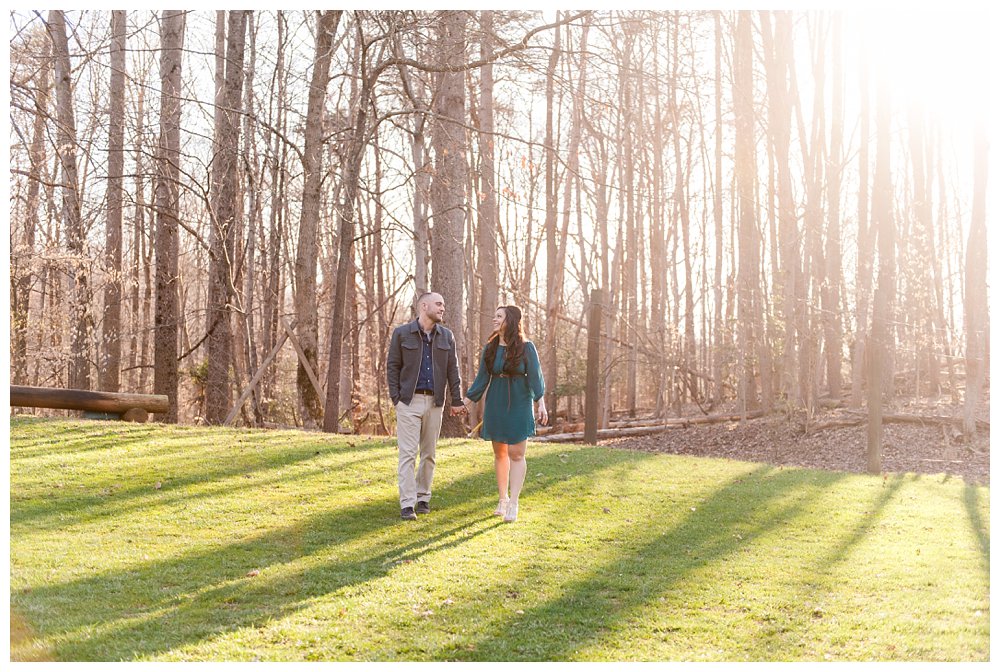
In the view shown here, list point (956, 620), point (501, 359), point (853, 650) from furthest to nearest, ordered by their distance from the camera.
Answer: point (501, 359) < point (956, 620) < point (853, 650)

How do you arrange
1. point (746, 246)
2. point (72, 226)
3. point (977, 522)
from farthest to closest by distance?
point (746, 246), point (72, 226), point (977, 522)

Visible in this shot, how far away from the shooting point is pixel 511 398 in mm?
7574

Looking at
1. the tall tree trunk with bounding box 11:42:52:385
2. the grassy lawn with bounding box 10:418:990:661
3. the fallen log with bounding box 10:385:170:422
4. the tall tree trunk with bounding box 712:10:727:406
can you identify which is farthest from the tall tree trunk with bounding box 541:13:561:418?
the grassy lawn with bounding box 10:418:990:661

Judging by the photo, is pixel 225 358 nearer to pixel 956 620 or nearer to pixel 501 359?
pixel 501 359

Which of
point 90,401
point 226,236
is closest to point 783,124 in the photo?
point 226,236

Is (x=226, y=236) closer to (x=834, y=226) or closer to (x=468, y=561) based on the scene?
(x=468, y=561)

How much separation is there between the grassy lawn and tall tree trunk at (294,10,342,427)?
15.6 ft

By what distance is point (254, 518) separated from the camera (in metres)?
7.68

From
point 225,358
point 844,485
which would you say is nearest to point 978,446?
point 844,485

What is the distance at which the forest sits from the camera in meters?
13.5

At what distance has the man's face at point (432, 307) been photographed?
24.8ft

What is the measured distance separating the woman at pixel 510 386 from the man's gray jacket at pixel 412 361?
0.30 meters

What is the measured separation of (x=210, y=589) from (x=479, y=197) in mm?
11628

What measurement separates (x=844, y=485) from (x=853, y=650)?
6.19 metres
